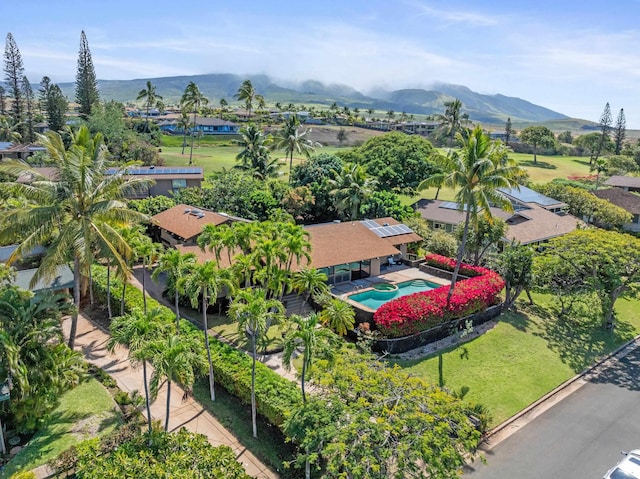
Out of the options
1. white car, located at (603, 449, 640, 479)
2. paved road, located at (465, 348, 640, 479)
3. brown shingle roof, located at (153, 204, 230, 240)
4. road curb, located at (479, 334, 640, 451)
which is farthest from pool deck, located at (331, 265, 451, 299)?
white car, located at (603, 449, 640, 479)

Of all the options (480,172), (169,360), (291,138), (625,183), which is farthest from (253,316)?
(625,183)

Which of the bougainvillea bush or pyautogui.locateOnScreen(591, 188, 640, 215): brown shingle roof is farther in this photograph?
pyautogui.locateOnScreen(591, 188, 640, 215): brown shingle roof

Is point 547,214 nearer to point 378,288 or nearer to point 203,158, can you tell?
point 378,288

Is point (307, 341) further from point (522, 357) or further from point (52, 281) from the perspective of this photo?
point (52, 281)

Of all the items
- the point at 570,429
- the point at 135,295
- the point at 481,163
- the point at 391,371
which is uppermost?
the point at 481,163

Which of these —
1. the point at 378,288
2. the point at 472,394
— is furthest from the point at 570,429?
the point at 378,288

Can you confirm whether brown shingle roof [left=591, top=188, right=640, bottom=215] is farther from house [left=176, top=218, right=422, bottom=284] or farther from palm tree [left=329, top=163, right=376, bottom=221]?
house [left=176, top=218, right=422, bottom=284]
